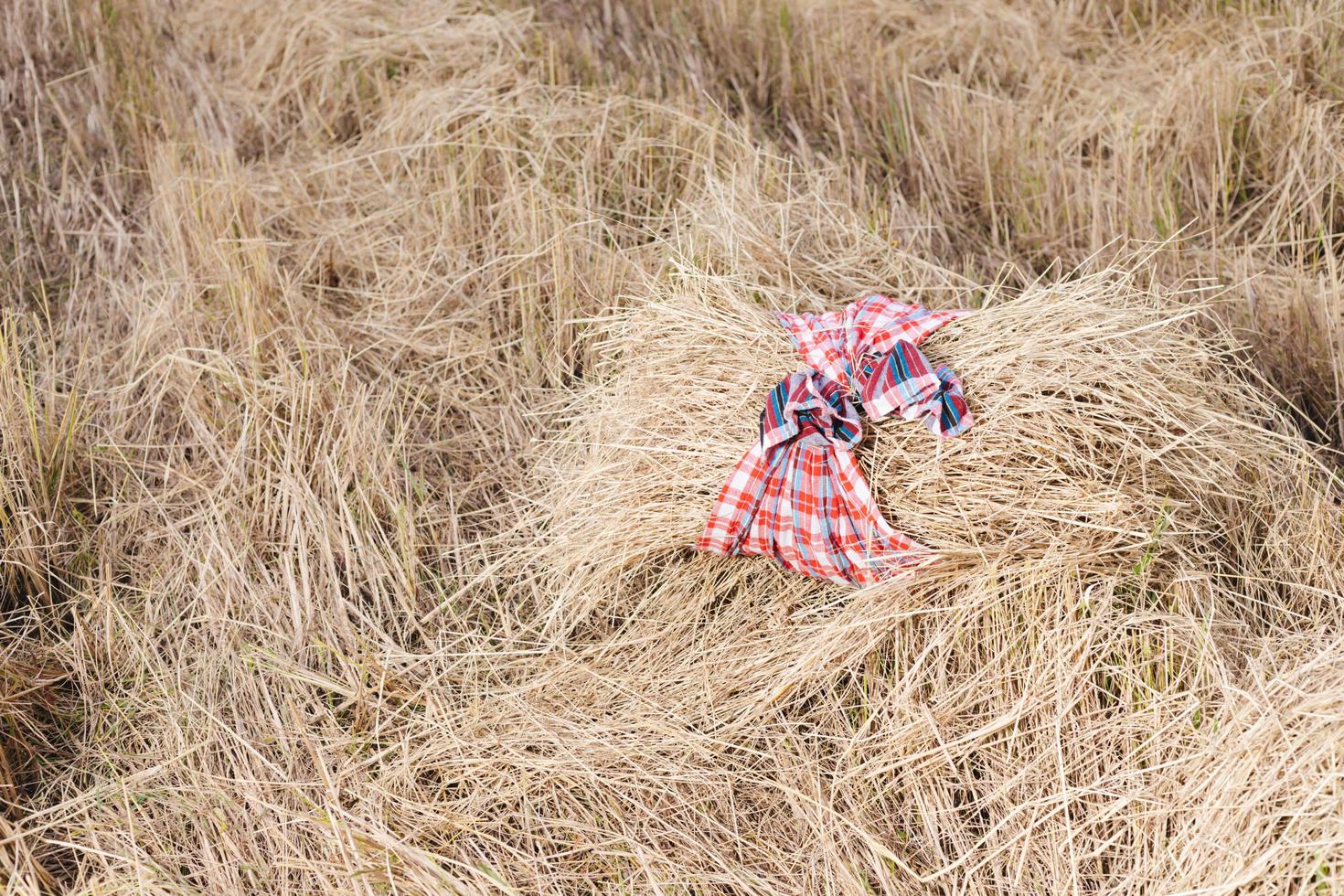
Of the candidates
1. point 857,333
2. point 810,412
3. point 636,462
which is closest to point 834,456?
point 810,412

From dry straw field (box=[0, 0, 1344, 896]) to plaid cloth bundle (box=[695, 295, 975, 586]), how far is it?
2.7 inches

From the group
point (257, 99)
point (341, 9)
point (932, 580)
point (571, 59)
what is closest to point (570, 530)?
point (932, 580)

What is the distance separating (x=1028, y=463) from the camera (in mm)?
1886

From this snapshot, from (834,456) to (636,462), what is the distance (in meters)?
0.43

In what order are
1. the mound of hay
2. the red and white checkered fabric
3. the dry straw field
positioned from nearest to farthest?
the dry straw field → the mound of hay → the red and white checkered fabric

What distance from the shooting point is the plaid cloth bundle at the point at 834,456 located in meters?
1.91

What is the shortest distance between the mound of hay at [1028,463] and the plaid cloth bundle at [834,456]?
0.05 metres

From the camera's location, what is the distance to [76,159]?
3.04m

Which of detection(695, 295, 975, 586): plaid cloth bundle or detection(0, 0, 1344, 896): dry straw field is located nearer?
detection(0, 0, 1344, 896): dry straw field

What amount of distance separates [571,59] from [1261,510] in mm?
2366

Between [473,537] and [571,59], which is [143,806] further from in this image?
[571,59]

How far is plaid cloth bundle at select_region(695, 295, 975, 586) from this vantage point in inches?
75.0

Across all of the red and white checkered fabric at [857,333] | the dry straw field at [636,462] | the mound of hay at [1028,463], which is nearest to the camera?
the dry straw field at [636,462]

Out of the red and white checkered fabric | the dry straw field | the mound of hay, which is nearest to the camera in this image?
the dry straw field
